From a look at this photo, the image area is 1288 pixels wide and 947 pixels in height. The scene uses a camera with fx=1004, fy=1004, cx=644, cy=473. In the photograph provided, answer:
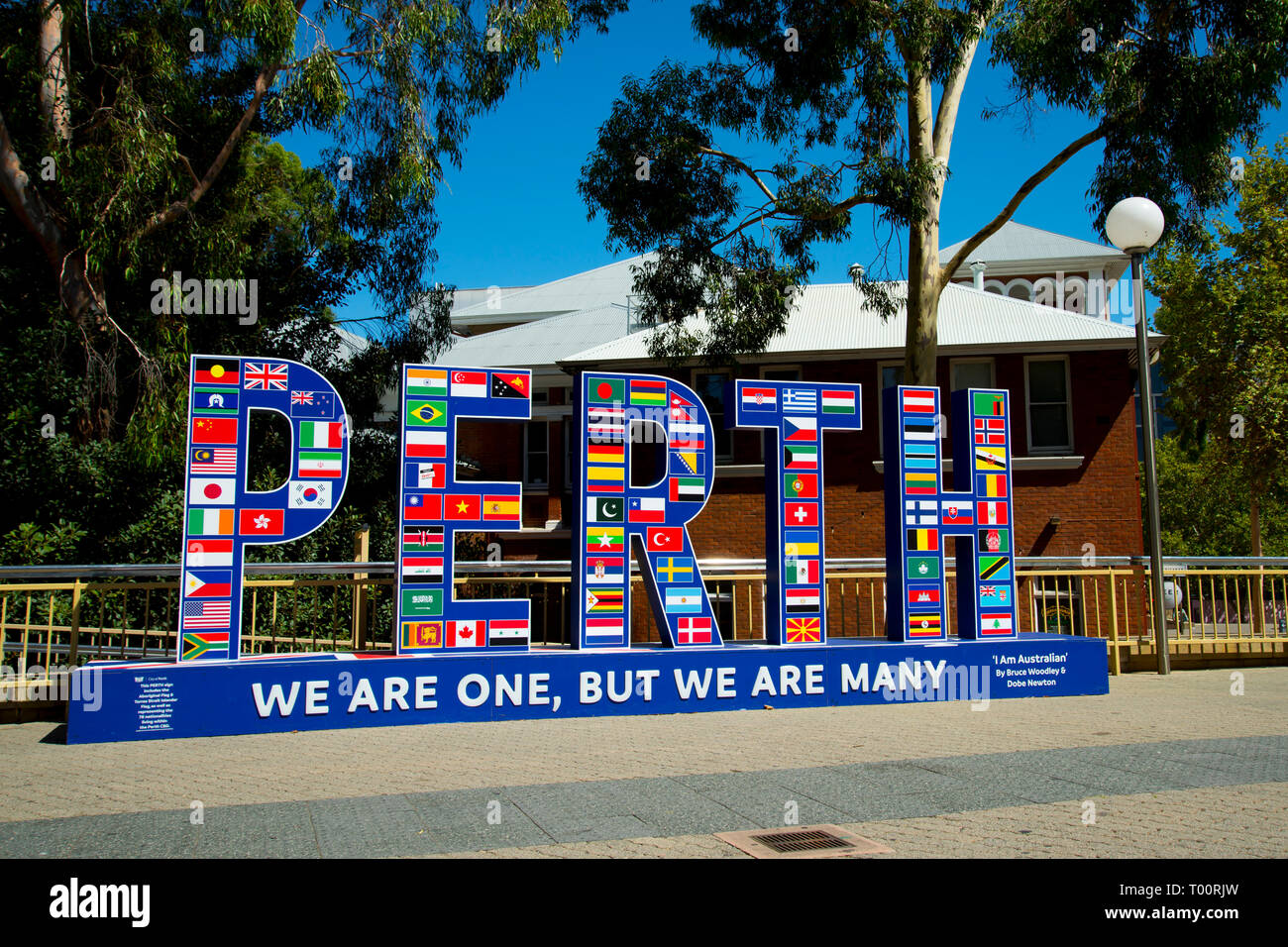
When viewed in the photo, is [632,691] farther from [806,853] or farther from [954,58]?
[954,58]

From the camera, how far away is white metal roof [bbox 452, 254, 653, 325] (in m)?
37.3

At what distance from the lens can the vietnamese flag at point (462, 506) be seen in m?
9.08

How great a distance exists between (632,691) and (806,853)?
15.2 feet

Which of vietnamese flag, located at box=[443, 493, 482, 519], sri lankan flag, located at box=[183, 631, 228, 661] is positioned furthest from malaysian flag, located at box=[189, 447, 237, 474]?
vietnamese flag, located at box=[443, 493, 482, 519]

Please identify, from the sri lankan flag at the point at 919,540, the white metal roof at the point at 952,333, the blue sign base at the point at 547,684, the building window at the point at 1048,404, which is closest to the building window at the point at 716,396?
the white metal roof at the point at 952,333

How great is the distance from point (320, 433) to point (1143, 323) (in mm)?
9307

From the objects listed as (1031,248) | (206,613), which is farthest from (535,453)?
(1031,248)

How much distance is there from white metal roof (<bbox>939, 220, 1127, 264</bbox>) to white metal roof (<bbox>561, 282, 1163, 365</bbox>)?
52.2 ft

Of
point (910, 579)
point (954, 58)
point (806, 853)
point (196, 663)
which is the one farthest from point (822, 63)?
point (806, 853)

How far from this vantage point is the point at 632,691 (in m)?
9.29

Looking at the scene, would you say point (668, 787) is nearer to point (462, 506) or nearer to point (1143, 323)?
point (462, 506)

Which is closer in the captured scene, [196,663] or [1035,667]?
[196,663]

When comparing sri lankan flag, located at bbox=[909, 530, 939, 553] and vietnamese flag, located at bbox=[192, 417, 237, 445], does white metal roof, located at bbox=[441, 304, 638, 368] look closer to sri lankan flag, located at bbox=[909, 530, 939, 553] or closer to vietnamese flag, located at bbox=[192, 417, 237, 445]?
sri lankan flag, located at bbox=[909, 530, 939, 553]

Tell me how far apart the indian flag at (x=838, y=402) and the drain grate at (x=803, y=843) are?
5719mm
